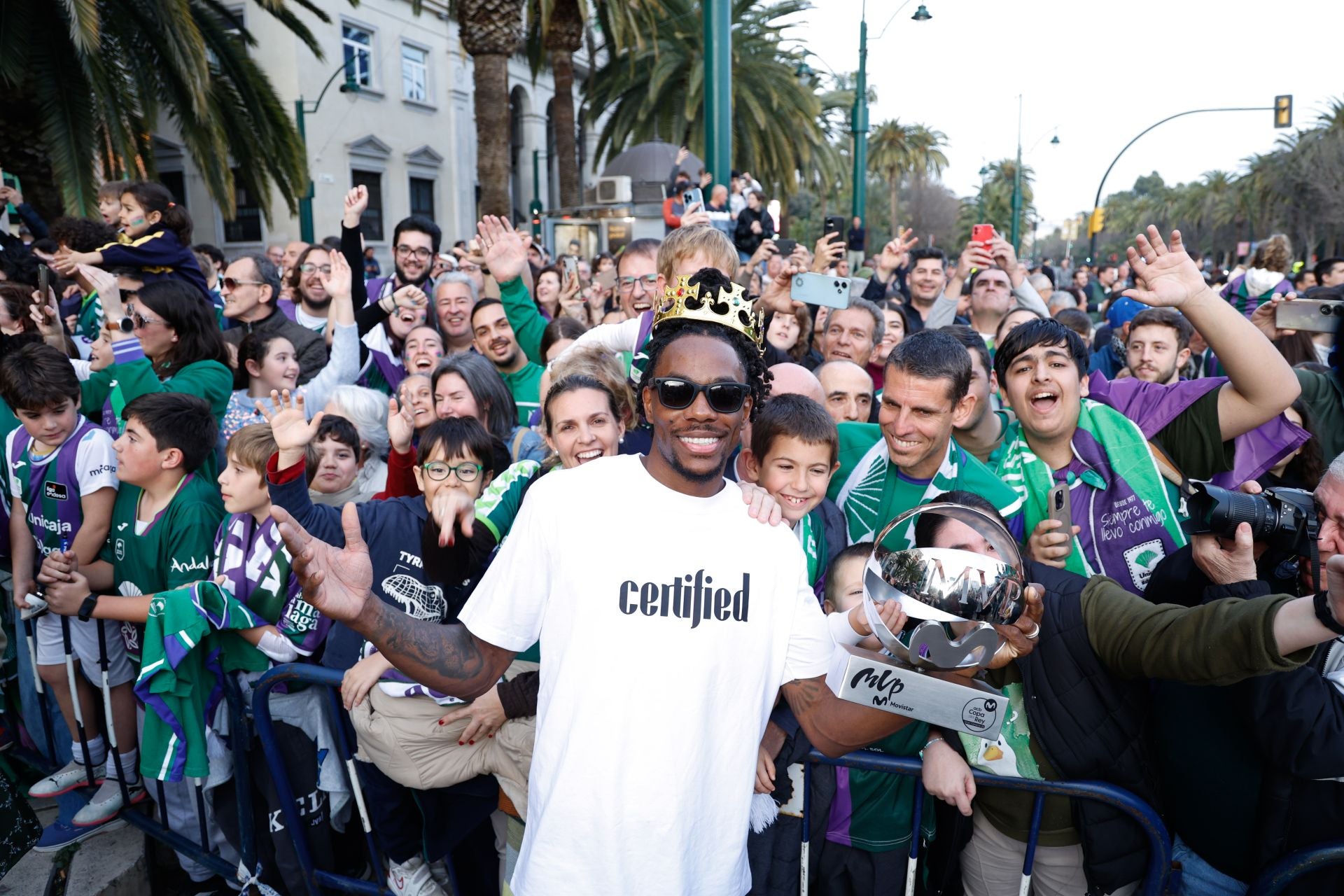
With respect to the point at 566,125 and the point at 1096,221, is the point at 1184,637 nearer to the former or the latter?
the point at 566,125

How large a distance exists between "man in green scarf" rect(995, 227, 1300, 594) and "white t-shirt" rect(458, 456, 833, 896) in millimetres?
1411

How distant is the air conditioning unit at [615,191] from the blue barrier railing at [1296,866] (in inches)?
747

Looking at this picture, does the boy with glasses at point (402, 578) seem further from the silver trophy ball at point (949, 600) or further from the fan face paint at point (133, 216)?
the fan face paint at point (133, 216)

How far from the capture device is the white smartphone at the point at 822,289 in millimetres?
3758

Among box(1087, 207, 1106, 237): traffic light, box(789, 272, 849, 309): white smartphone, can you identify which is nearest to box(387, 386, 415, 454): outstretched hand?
box(789, 272, 849, 309): white smartphone

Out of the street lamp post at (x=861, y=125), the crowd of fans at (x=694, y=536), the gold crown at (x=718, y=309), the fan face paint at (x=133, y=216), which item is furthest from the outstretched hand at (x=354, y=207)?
the street lamp post at (x=861, y=125)

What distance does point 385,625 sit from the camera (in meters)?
1.75

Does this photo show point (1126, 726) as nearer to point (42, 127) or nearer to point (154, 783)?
point (154, 783)

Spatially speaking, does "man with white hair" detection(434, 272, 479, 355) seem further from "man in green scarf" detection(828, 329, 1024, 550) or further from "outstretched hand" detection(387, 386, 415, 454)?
"man in green scarf" detection(828, 329, 1024, 550)

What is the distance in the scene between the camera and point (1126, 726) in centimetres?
227

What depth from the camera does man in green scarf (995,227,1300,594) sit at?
2838 mm

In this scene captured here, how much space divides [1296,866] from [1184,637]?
0.62m

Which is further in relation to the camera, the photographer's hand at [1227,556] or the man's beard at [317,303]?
the man's beard at [317,303]

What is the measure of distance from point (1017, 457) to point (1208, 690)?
1.00 m
